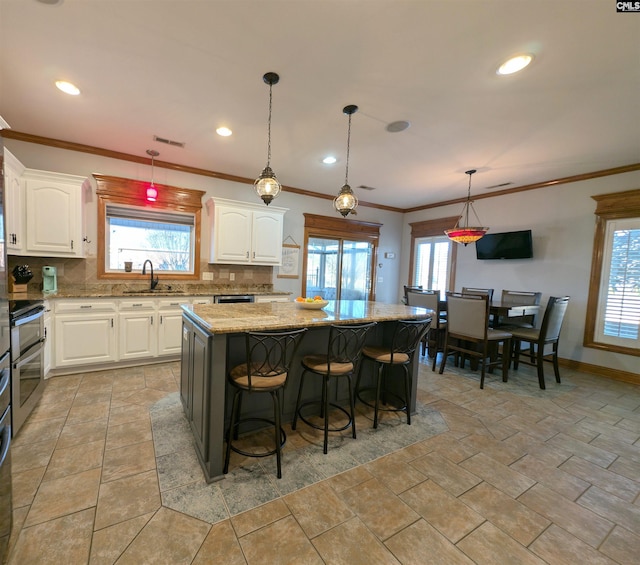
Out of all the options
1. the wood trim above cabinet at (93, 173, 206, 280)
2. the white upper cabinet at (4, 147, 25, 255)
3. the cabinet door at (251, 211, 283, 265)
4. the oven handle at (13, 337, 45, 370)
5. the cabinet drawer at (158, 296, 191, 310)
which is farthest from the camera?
the cabinet door at (251, 211, 283, 265)

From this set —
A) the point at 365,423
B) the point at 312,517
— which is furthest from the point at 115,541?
the point at 365,423

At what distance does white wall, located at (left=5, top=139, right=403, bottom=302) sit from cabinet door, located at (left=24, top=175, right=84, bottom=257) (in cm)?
35

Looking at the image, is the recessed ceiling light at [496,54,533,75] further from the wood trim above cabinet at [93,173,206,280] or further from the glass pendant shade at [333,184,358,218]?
the wood trim above cabinet at [93,173,206,280]

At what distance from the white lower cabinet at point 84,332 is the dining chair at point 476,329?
165 inches

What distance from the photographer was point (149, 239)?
4.32 meters

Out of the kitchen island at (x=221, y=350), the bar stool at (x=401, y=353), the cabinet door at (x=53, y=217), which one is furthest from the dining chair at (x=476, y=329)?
the cabinet door at (x=53, y=217)

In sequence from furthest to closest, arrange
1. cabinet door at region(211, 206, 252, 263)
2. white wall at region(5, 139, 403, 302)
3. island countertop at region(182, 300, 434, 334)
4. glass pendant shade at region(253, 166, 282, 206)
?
cabinet door at region(211, 206, 252, 263) < white wall at region(5, 139, 403, 302) < glass pendant shade at region(253, 166, 282, 206) < island countertop at region(182, 300, 434, 334)

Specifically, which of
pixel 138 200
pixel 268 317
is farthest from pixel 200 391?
pixel 138 200

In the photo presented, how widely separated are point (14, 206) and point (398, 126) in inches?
160

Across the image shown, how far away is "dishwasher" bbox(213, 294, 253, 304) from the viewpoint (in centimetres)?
411

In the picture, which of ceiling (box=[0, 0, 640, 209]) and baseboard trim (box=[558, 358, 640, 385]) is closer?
ceiling (box=[0, 0, 640, 209])

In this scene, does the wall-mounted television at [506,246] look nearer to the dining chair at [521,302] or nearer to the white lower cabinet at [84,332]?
the dining chair at [521,302]

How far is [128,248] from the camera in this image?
4.18m

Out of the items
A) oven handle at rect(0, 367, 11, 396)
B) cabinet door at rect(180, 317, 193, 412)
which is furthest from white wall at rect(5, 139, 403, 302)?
oven handle at rect(0, 367, 11, 396)
